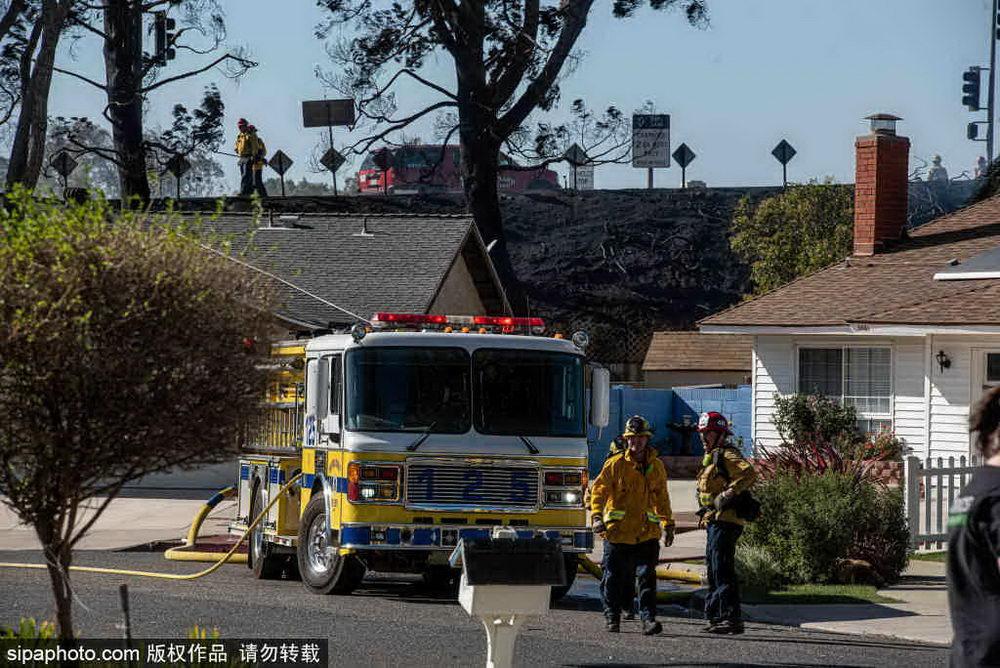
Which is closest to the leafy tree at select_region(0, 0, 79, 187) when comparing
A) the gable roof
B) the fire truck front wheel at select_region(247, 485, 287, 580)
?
the gable roof

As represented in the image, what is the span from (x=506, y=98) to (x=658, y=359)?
936 cm

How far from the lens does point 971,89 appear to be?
56.9 meters

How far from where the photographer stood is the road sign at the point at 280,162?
181ft

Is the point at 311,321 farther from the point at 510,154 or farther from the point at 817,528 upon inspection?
the point at 510,154

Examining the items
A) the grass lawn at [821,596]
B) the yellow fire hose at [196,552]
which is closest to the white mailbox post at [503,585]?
the grass lawn at [821,596]

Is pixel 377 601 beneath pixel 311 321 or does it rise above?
beneath

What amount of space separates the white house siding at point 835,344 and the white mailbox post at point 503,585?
1661 centimetres

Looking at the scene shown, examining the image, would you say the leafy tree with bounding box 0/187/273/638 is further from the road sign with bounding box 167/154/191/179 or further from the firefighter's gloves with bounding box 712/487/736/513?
the road sign with bounding box 167/154/191/179

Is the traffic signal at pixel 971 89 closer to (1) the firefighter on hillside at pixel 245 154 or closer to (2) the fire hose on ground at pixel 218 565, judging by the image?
(1) the firefighter on hillside at pixel 245 154

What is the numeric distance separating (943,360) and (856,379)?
Answer: 2.66 m

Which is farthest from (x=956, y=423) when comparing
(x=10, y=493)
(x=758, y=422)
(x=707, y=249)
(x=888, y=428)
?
(x=707, y=249)

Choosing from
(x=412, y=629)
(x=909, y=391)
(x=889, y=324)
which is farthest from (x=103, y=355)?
(x=909, y=391)

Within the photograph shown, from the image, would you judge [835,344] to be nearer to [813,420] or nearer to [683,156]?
[813,420]

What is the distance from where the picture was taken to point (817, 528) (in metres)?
15.8
